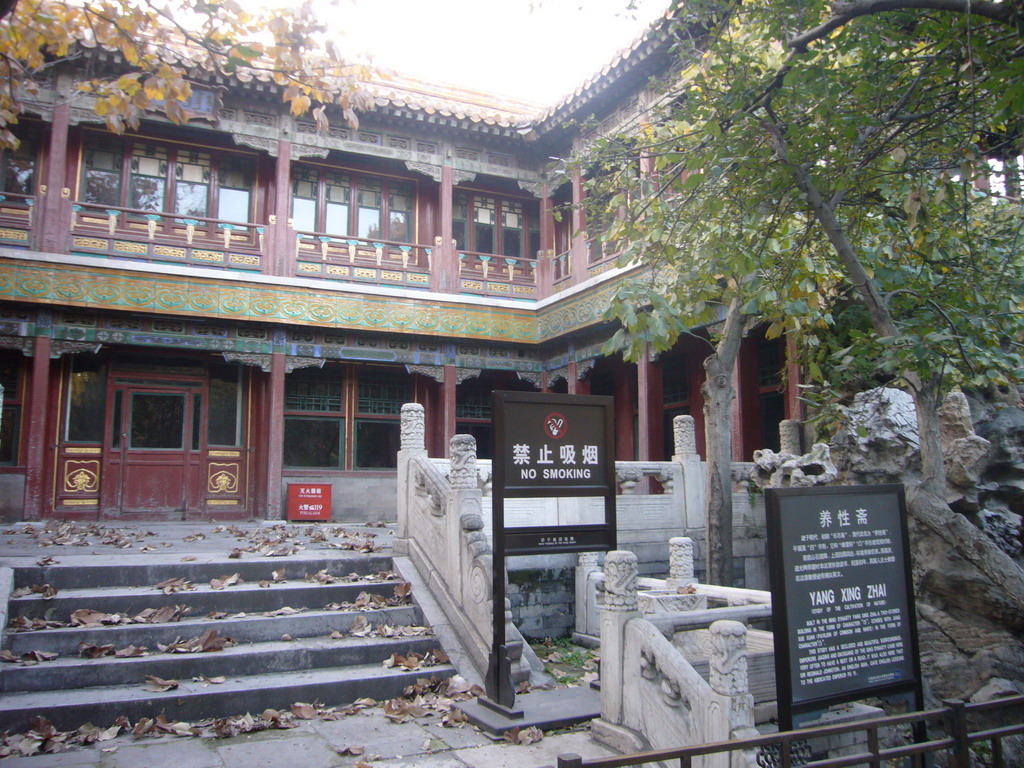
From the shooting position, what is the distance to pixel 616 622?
194 inches

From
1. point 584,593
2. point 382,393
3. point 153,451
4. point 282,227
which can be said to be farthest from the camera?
point 382,393

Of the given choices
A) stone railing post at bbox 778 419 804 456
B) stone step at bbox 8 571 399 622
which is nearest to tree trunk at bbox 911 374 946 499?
stone step at bbox 8 571 399 622

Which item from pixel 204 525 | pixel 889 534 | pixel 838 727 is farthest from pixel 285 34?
pixel 204 525

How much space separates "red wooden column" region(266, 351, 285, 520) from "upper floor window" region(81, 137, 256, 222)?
10.0 feet

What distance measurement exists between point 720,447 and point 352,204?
997cm

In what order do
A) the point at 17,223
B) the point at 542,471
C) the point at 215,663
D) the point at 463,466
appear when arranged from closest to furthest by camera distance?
the point at 542,471 → the point at 215,663 → the point at 463,466 → the point at 17,223

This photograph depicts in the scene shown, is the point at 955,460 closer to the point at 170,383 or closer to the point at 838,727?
the point at 838,727

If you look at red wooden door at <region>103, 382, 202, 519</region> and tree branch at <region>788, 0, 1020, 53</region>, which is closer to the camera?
tree branch at <region>788, 0, 1020, 53</region>

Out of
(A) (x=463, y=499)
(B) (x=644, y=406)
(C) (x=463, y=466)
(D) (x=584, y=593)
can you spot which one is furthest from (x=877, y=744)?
(B) (x=644, y=406)

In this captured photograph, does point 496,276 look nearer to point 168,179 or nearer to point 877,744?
point 168,179

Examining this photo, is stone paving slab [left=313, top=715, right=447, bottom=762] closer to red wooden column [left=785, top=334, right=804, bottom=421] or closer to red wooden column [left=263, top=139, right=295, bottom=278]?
red wooden column [left=785, top=334, right=804, bottom=421]

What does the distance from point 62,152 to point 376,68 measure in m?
8.92

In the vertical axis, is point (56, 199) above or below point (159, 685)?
above

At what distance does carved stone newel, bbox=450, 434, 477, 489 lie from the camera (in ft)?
22.7
